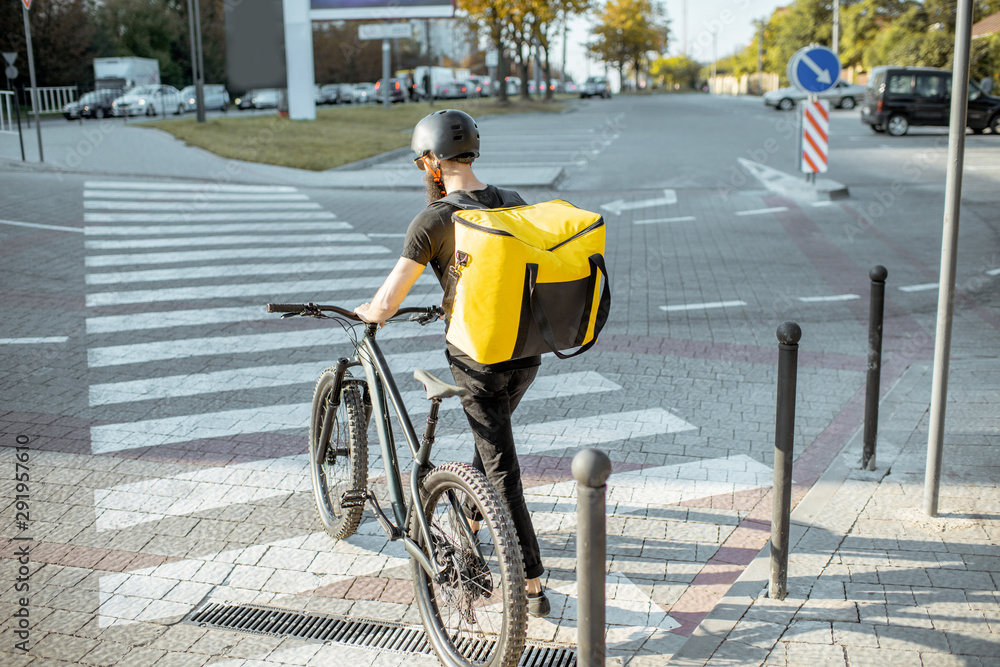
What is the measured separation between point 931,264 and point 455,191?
8.96 m

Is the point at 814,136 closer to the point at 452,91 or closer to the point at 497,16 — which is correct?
the point at 497,16

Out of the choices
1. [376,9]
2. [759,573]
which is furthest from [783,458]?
[376,9]

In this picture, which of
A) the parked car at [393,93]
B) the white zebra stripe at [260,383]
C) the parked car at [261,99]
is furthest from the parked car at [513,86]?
the white zebra stripe at [260,383]

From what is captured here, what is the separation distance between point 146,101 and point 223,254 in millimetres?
34524

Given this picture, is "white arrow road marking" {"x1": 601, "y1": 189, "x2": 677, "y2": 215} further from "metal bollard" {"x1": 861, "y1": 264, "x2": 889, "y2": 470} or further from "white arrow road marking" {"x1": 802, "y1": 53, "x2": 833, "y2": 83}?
"metal bollard" {"x1": 861, "y1": 264, "x2": 889, "y2": 470}

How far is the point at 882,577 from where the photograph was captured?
150 inches

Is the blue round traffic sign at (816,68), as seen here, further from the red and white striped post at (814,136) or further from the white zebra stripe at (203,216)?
the white zebra stripe at (203,216)

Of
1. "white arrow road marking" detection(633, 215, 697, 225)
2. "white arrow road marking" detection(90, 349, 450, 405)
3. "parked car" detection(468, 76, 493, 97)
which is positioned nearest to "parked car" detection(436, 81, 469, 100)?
"parked car" detection(468, 76, 493, 97)

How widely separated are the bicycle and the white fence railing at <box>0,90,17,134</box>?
21953mm

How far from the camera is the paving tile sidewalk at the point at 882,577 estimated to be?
10.8 feet

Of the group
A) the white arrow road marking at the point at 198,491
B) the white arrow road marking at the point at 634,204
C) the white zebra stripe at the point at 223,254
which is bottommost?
the white arrow road marking at the point at 198,491

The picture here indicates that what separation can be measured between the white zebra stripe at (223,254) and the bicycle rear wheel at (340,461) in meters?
6.63

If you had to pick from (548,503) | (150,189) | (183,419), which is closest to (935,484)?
(548,503)

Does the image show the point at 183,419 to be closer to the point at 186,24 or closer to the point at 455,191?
the point at 455,191
